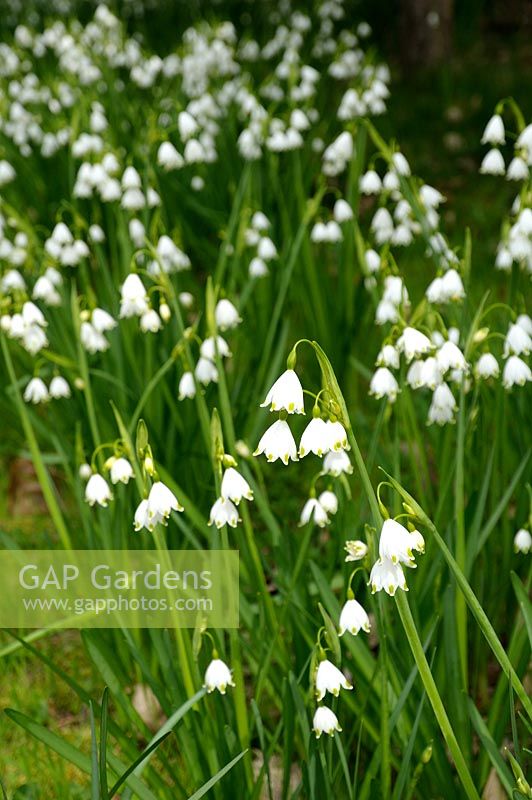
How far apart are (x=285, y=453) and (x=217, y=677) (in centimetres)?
55

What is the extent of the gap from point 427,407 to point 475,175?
3.05m

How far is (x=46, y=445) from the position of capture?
379cm

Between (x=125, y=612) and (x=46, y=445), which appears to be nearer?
(x=125, y=612)

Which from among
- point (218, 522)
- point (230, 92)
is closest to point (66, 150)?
point (230, 92)

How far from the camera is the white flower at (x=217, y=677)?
1.94 metres

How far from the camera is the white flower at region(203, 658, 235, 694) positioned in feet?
6.37

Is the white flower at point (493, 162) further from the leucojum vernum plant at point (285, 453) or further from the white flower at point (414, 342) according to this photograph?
the white flower at point (414, 342)

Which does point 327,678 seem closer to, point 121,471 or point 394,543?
point 394,543

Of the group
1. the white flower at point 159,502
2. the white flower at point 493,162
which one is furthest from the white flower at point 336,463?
the white flower at point 493,162

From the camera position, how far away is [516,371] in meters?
2.33

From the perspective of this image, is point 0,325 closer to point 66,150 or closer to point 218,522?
point 218,522

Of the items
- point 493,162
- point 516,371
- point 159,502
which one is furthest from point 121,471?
point 493,162

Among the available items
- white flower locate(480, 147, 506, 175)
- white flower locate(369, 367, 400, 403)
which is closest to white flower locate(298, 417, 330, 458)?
white flower locate(369, 367, 400, 403)

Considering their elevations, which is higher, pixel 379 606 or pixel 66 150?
pixel 66 150
